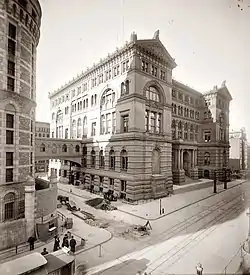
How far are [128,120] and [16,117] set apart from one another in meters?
9.52

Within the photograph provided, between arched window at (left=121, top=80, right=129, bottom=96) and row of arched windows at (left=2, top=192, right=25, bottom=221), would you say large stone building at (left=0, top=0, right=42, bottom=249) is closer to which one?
row of arched windows at (left=2, top=192, right=25, bottom=221)

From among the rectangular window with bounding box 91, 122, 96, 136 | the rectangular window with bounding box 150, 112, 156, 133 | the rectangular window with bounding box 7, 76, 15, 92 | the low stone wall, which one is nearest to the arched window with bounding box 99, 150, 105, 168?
the rectangular window with bounding box 91, 122, 96, 136

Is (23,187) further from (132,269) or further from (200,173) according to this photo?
(200,173)

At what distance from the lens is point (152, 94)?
1805 cm

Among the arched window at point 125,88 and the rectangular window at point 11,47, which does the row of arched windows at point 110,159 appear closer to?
the arched window at point 125,88

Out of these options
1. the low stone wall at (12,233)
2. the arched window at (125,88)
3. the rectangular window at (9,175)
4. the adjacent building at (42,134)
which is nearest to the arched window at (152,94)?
the arched window at (125,88)

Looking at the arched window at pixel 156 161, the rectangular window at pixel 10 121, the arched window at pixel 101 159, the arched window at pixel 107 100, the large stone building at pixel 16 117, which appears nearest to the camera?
the large stone building at pixel 16 117

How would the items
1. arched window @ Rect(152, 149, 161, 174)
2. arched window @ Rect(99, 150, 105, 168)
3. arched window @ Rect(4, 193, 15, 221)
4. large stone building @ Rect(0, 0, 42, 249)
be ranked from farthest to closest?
arched window @ Rect(99, 150, 105, 168) → arched window @ Rect(152, 149, 161, 174) → arched window @ Rect(4, 193, 15, 221) → large stone building @ Rect(0, 0, 42, 249)

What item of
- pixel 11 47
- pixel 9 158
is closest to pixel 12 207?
pixel 9 158

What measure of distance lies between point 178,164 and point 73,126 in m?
13.2

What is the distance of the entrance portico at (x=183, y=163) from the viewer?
2309 cm

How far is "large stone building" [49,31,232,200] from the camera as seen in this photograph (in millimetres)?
16547

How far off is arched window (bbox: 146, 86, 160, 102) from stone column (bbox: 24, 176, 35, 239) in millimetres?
11970

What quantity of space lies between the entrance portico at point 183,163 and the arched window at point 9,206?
17783 millimetres
